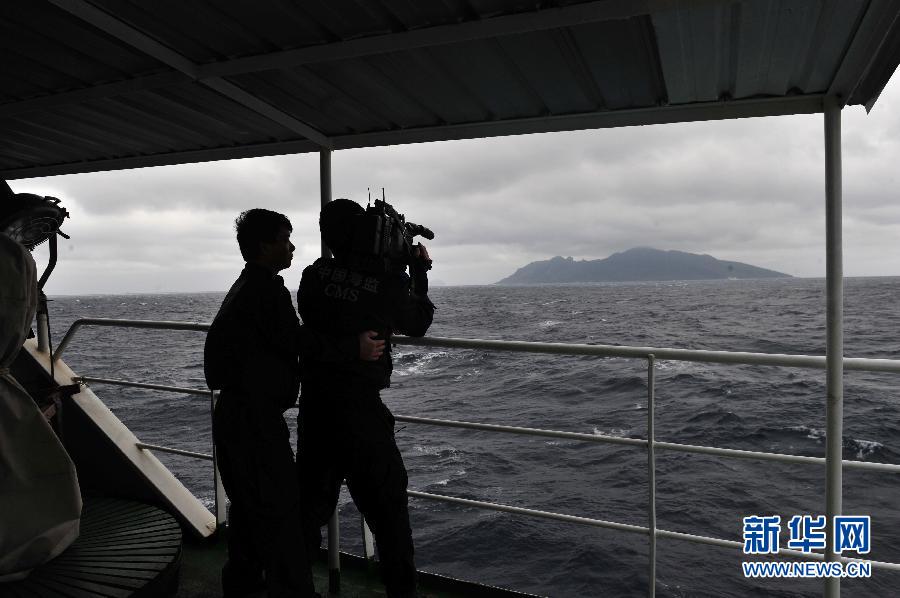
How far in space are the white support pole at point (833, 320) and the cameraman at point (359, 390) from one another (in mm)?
1444

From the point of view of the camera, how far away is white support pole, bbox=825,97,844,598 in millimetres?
2033

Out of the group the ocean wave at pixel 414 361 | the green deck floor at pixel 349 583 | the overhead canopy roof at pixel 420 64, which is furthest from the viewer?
the ocean wave at pixel 414 361

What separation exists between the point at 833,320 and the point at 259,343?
2044 mm

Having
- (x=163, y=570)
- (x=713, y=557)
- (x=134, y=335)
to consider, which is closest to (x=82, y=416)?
(x=163, y=570)

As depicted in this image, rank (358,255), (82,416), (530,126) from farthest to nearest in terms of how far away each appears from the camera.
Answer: (82,416), (530,126), (358,255)

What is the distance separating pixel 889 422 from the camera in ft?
49.0

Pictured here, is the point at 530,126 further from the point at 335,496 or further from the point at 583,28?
the point at 335,496

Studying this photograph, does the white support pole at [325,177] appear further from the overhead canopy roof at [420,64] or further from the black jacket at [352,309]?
the black jacket at [352,309]

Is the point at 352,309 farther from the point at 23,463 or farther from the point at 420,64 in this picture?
the point at 23,463

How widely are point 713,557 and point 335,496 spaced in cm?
809

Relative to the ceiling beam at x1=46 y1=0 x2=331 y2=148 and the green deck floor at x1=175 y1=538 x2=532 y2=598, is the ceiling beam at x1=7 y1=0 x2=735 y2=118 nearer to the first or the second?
the ceiling beam at x1=46 y1=0 x2=331 y2=148

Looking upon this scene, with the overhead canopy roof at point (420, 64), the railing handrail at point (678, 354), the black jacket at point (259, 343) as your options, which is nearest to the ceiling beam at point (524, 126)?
the overhead canopy roof at point (420, 64)

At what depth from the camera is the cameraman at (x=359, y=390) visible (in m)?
2.00

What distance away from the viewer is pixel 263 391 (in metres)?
2.05
